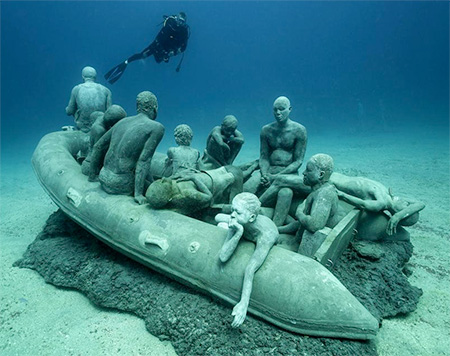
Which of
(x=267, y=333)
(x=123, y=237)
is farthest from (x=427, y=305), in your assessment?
(x=123, y=237)

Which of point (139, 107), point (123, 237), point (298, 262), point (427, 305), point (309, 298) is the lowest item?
point (123, 237)

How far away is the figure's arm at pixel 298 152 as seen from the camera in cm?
458

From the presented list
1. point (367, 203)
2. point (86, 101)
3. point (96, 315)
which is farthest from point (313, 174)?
point (86, 101)

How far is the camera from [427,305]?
3568mm

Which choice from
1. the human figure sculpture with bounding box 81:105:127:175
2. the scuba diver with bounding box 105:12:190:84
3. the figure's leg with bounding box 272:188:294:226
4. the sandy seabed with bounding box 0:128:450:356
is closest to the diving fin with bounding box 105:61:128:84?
the scuba diver with bounding box 105:12:190:84

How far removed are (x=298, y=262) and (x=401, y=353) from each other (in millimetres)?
1430

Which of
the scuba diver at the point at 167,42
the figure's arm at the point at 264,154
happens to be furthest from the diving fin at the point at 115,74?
the figure's arm at the point at 264,154

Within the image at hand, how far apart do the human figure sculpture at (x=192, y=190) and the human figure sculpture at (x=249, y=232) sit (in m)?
1.00

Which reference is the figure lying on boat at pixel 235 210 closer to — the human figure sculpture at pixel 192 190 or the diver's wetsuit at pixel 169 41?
the human figure sculpture at pixel 192 190

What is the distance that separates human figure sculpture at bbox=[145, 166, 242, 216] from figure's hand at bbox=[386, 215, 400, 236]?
228 cm

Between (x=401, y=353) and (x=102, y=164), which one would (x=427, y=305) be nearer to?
(x=401, y=353)

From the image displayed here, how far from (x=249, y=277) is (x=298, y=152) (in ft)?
8.69

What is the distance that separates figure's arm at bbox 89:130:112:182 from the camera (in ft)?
13.4

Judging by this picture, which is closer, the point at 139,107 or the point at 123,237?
the point at 123,237
